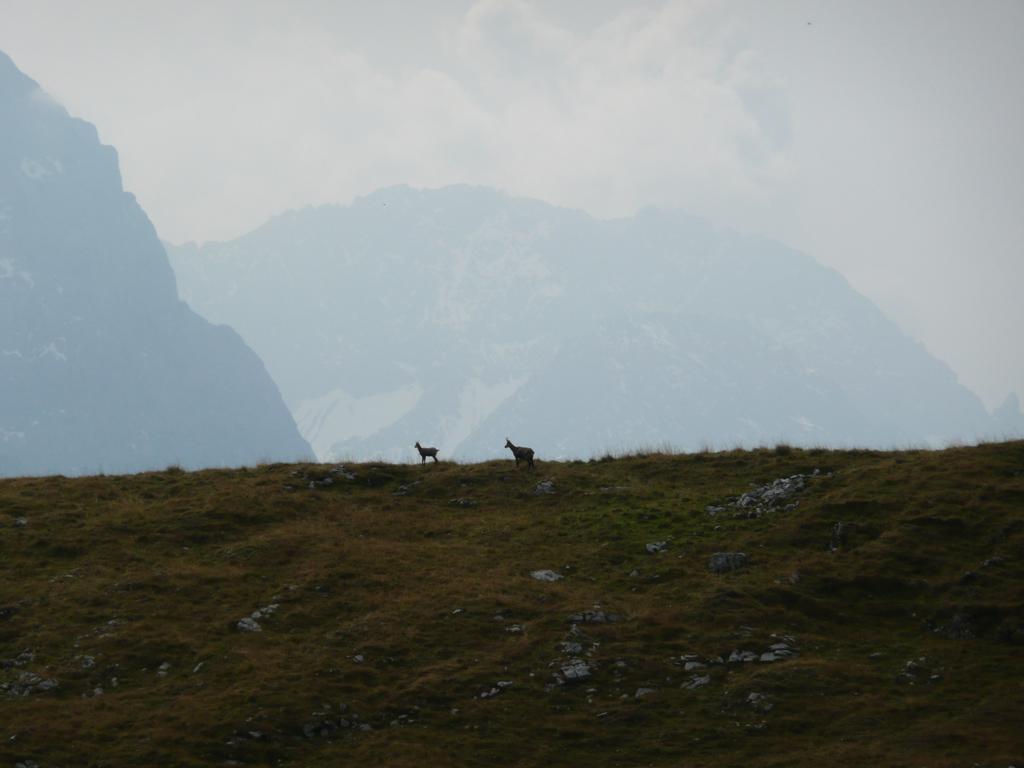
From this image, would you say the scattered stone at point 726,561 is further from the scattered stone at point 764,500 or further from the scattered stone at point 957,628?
the scattered stone at point 957,628

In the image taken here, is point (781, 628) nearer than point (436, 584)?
Yes

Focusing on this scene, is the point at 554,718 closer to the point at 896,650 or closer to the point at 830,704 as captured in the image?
the point at 830,704

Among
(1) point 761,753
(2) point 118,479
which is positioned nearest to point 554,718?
(1) point 761,753

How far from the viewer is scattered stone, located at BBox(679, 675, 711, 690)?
2627 centimetres

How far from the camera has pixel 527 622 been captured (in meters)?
29.6

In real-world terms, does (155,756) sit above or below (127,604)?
below

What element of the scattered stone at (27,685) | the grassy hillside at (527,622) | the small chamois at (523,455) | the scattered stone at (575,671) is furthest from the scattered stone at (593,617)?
the scattered stone at (27,685)

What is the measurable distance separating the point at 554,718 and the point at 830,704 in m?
7.11

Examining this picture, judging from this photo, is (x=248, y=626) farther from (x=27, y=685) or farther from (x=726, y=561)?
(x=726, y=561)

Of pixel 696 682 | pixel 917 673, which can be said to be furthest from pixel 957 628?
pixel 696 682

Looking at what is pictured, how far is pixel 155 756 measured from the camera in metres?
23.5

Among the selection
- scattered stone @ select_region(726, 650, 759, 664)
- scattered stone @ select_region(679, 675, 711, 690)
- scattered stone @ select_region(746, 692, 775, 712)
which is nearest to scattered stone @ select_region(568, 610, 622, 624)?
scattered stone @ select_region(679, 675, 711, 690)

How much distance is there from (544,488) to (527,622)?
12.1 m

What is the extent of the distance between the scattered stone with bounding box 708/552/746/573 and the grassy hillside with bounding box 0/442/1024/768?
51 cm
